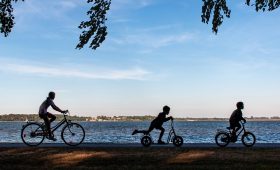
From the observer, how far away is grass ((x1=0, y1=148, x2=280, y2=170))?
14820 mm

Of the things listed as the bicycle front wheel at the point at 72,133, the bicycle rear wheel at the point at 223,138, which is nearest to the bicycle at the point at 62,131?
the bicycle front wheel at the point at 72,133

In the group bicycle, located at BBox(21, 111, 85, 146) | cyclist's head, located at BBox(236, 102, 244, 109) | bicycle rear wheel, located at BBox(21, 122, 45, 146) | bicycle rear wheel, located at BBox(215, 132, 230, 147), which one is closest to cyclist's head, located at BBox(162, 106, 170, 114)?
bicycle rear wheel, located at BBox(215, 132, 230, 147)

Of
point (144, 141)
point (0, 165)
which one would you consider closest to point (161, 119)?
point (144, 141)

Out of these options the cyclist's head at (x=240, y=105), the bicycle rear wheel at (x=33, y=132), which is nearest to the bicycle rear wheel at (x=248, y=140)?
the cyclist's head at (x=240, y=105)

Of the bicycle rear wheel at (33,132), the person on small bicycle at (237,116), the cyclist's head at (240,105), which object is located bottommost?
the bicycle rear wheel at (33,132)

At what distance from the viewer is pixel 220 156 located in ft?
51.7

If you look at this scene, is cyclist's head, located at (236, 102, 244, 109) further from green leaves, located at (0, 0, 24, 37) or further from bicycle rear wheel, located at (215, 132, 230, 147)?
green leaves, located at (0, 0, 24, 37)

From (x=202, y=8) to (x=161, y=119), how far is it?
7.80 m

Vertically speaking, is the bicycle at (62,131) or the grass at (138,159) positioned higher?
the bicycle at (62,131)

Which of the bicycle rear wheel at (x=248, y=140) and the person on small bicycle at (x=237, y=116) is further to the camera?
the bicycle rear wheel at (x=248, y=140)

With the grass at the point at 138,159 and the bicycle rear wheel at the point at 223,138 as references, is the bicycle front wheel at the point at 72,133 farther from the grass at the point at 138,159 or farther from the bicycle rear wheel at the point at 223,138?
the bicycle rear wheel at the point at 223,138

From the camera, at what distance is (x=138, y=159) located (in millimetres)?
15484

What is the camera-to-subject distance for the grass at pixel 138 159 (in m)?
14.8

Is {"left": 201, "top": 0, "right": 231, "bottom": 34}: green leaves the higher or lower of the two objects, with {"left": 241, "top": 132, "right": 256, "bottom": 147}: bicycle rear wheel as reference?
higher
